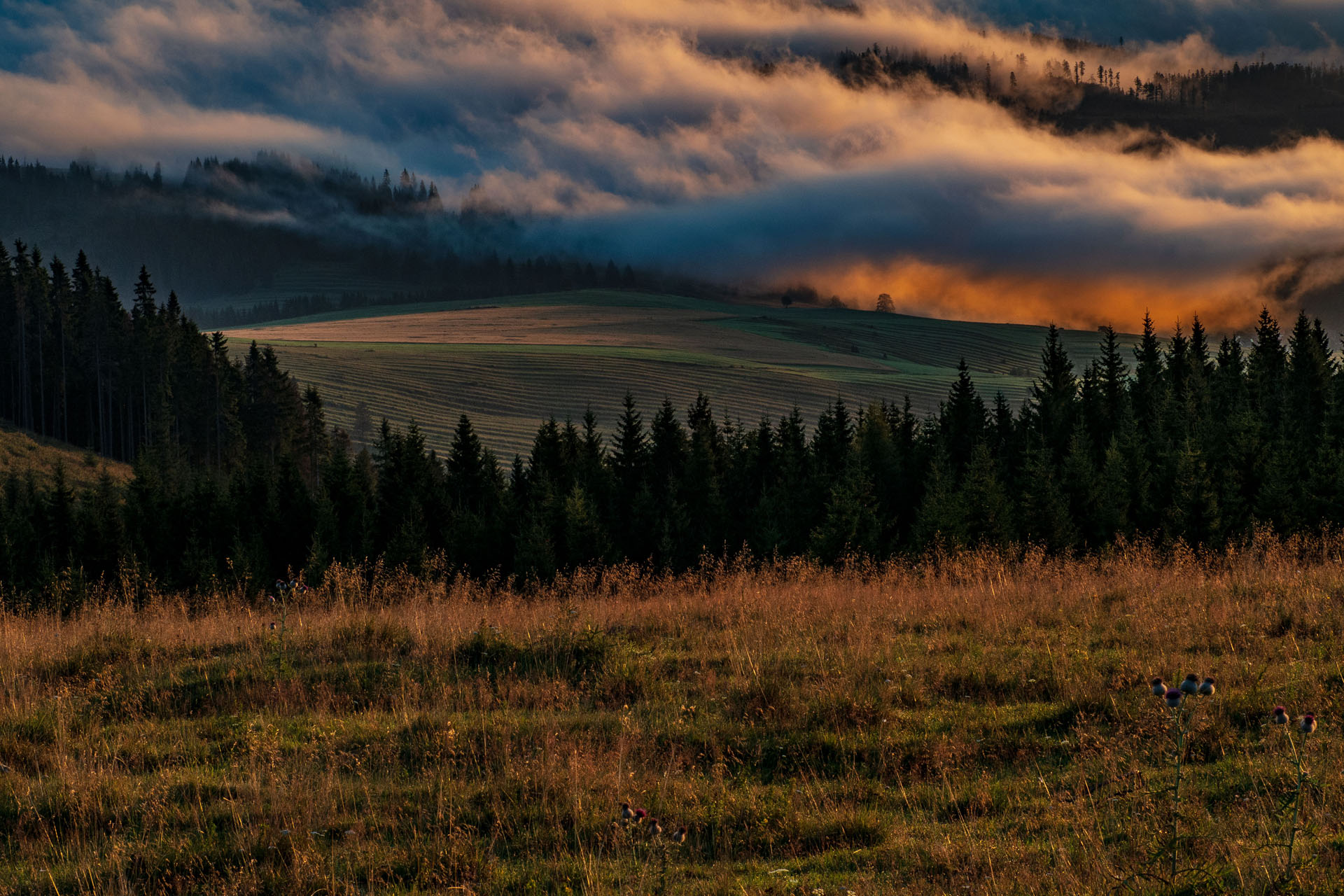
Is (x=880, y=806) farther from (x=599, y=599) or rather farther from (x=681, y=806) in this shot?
(x=599, y=599)

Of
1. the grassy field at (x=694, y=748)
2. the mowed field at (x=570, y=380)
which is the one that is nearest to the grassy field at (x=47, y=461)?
the mowed field at (x=570, y=380)

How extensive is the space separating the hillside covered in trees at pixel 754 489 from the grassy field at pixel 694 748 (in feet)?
35.1

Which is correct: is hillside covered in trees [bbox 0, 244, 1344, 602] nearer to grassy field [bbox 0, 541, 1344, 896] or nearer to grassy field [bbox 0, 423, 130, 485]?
grassy field [bbox 0, 423, 130, 485]

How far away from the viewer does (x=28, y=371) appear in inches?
4532

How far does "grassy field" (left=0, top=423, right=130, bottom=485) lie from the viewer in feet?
296

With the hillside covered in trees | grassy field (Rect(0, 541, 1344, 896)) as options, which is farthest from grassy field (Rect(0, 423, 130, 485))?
grassy field (Rect(0, 541, 1344, 896))

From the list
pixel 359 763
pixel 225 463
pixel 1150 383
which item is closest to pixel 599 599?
pixel 359 763

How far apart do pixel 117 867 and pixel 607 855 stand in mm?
3075

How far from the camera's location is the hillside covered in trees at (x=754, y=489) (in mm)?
39688

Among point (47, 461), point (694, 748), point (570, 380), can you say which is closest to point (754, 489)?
point (694, 748)

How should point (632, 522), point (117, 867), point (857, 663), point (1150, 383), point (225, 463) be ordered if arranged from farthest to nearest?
point (225, 463)
point (1150, 383)
point (632, 522)
point (857, 663)
point (117, 867)

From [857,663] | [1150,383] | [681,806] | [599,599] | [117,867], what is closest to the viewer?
[117,867]

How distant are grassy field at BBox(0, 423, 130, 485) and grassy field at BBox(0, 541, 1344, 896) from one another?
91.2 metres

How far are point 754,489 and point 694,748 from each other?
215 feet
